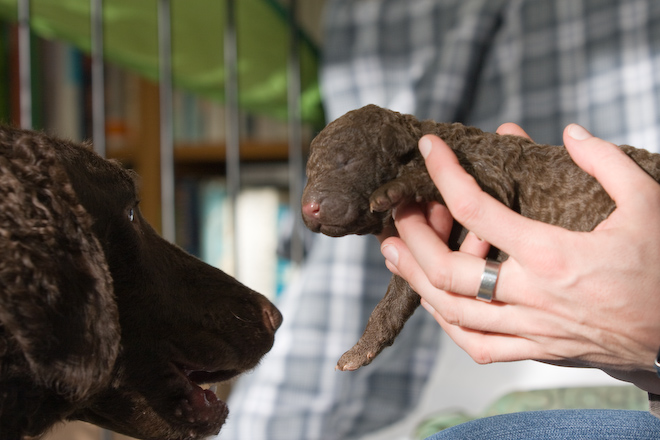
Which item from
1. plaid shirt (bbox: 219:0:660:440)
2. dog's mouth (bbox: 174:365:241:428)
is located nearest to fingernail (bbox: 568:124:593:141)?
dog's mouth (bbox: 174:365:241:428)

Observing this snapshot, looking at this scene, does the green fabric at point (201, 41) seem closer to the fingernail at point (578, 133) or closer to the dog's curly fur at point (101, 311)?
the dog's curly fur at point (101, 311)

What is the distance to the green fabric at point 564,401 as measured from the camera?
6.79ft

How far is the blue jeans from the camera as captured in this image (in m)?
1.20

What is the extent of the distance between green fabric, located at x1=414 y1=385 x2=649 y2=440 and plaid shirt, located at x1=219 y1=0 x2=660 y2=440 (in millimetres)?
534

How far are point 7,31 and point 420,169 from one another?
3159 mm

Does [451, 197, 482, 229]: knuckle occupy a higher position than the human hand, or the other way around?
[451, 197, 482, 229]: knuckle

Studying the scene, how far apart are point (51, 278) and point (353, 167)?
21.9 inches

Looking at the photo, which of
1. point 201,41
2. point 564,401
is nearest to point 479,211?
point 564,401

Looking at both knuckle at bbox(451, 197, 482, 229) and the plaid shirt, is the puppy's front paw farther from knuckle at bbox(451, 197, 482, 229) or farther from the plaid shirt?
the plaid shirt

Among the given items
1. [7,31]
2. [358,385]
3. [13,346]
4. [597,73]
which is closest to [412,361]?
[358,385]

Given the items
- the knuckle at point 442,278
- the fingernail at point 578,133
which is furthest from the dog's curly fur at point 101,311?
the fingernail at point 578,133

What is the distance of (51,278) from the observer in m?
0.88

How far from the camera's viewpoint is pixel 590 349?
1.08 metres

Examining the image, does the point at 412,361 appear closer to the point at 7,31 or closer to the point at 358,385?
the point at 358,385
